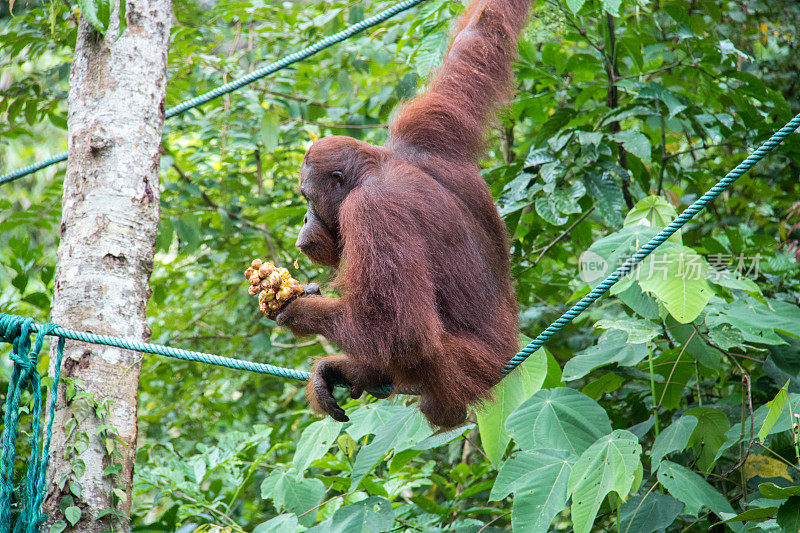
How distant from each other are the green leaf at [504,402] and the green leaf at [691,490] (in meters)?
0.55

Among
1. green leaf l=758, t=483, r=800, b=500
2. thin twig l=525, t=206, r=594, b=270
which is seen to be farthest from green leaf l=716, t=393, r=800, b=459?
thin twig l=525, t=206, r=594, b=270

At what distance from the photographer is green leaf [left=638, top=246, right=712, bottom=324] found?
2469 mm

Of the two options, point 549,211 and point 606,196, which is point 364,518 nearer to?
point 549,211

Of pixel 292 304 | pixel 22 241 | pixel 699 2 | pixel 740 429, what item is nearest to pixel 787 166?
pixel 699 2

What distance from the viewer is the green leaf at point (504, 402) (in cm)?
280

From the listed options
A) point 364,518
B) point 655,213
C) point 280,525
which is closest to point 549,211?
point 655,213

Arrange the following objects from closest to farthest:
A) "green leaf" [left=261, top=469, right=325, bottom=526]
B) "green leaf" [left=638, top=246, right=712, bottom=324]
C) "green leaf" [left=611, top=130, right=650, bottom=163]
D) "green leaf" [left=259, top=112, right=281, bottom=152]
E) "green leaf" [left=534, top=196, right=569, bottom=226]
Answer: "green leaf" [left=638, top=246, right=712, bottom=324]
"green leaf" [left=261, top=469, right=325, bottom=526]
"green leaf" [left=534, top=196, right=569, bottom=226]
"green leaf" [left=611, top=130, right=650, bottom=163]
"green leaf" [left=259, top=112, right=281, bottom=152]

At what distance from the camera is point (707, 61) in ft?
13.3

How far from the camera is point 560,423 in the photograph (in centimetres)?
268

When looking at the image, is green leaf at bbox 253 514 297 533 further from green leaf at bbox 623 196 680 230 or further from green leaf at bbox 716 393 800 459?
green leaf at bbox 623 196 680 230

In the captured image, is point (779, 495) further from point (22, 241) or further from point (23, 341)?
point (22, 241)

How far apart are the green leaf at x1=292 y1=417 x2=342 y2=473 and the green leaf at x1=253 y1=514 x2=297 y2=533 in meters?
0.20

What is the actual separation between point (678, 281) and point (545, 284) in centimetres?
170

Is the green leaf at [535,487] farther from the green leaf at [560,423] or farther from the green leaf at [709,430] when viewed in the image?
the green leaf at [709,430]
